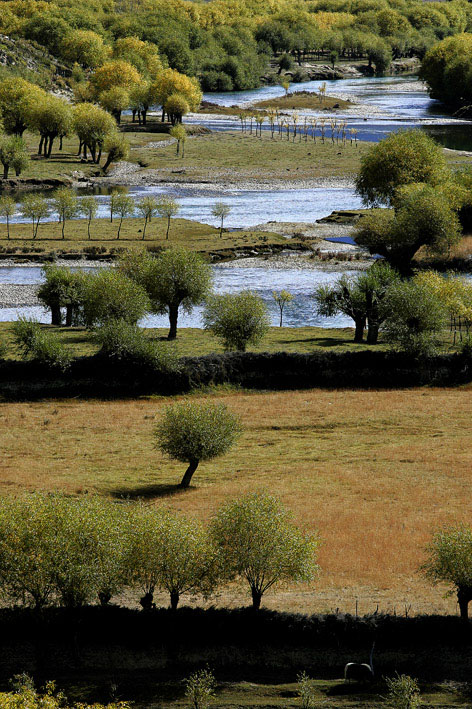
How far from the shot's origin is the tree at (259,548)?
36125mm

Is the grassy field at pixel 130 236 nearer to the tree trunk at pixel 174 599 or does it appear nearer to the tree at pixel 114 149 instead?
the tree at pixel 114 149

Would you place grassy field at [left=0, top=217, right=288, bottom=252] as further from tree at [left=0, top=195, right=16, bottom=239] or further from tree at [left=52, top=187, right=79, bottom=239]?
tree at [left=52, top=187, right=79, bottom=239]

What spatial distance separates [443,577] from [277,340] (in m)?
48.7

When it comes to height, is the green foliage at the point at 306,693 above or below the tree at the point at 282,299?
above

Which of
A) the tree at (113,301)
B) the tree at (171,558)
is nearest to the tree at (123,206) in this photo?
the tree at (113,301)

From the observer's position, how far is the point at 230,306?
77.8m

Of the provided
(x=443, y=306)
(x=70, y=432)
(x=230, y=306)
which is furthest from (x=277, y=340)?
(x=70, y=432)

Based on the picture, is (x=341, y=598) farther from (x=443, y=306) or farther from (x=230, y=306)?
(x=443, y=306)

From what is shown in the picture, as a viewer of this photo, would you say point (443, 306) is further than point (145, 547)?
Yes

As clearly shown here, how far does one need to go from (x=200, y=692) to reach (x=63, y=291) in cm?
6279

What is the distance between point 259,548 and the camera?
1423 inches

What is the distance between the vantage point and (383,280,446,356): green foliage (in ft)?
244

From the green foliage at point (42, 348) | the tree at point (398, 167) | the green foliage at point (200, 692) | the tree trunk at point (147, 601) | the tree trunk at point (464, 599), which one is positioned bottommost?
the green foliage at point (42, 348)

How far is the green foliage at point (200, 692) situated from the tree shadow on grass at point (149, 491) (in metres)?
21.9
